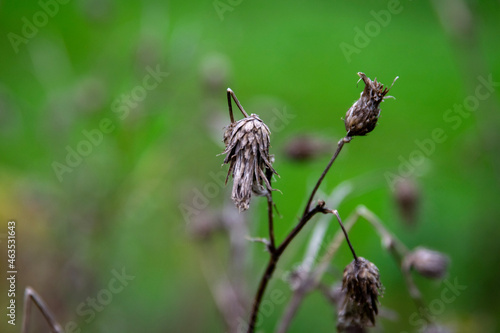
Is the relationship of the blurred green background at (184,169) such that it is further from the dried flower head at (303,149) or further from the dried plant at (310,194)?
the dried plant at (310,194)

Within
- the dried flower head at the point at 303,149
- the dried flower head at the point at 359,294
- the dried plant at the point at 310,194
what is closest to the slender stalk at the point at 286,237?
the dried plant at the point at 310,194

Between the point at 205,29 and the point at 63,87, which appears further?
the point at 205,29

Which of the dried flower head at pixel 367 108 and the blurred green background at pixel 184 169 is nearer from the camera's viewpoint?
the dried flower head at pixel 367 108

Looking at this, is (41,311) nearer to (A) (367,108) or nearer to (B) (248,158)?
(B) (248,158)

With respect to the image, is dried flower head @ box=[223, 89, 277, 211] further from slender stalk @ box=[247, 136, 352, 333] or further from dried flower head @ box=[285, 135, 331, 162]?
dried flower head @ box=[285, 135, 331, 162]

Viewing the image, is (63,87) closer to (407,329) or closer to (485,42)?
(407,329)

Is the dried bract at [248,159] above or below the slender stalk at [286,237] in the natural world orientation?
above

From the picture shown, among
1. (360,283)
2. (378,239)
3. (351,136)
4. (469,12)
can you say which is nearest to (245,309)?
(360,283)
